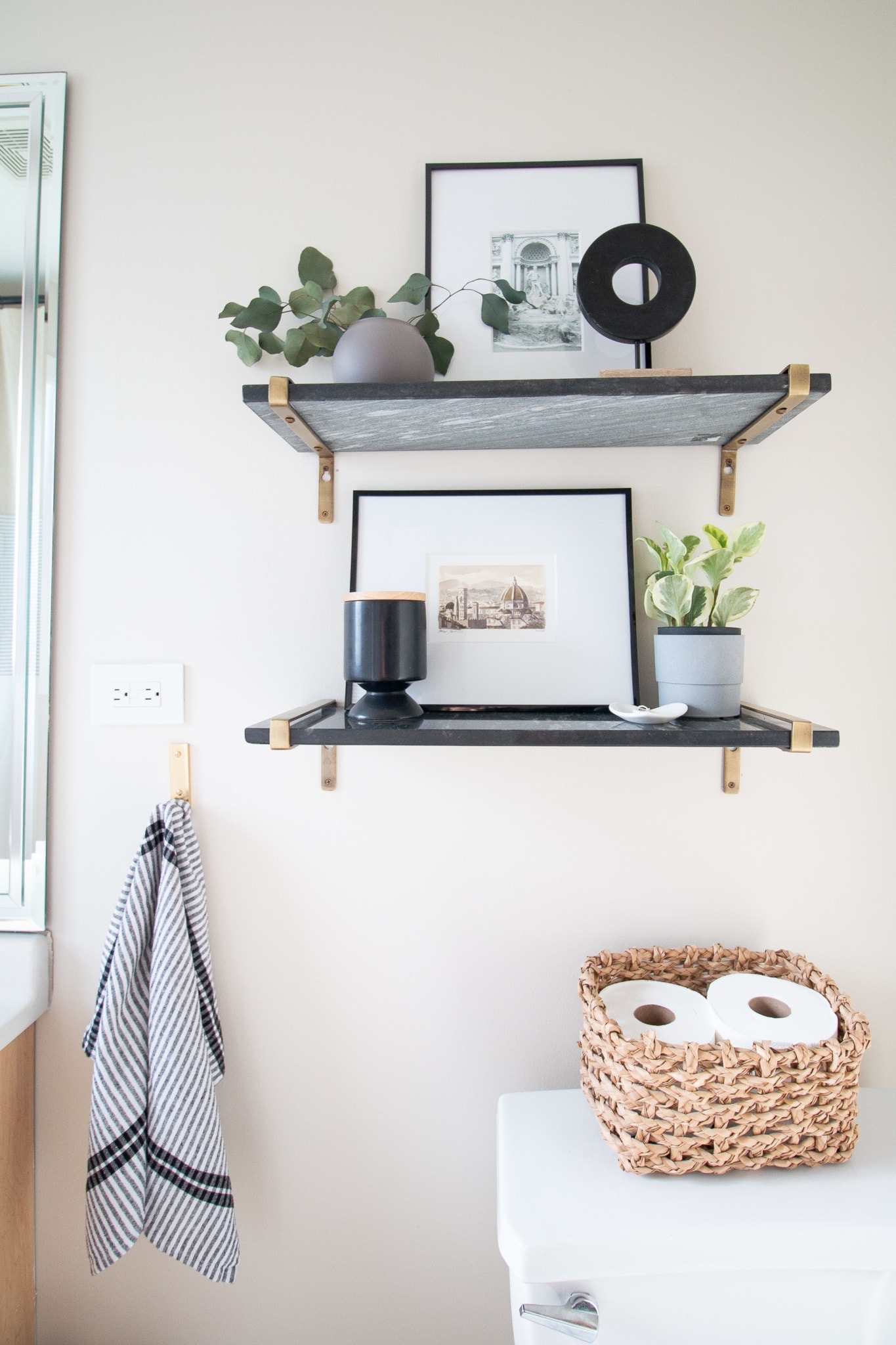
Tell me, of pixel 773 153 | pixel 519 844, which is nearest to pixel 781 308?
pixel 773 153

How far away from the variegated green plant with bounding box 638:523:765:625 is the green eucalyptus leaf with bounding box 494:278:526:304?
1.27ft

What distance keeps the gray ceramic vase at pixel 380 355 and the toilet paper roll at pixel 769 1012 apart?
0.84 m

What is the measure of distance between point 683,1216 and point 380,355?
103cm

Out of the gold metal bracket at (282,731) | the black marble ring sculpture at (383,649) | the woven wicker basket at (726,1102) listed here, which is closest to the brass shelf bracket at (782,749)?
the woven wicker basket at (726,1102)

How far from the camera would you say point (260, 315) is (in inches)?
38.6

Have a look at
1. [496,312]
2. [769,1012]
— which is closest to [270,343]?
[496,312]

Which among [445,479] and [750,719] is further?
[445,479]

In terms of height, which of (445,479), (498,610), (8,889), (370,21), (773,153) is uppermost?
(370,21)

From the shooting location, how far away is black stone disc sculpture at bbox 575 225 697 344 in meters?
0.88

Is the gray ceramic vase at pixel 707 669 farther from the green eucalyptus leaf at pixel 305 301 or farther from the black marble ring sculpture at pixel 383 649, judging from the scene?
the green eucalyptus leaf at pixel 305 301

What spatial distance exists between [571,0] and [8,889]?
1.55 metres

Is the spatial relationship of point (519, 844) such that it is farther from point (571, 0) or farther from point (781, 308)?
point (571, 0)

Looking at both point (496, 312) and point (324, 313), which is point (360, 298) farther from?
point (496, 312)

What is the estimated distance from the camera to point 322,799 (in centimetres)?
105
